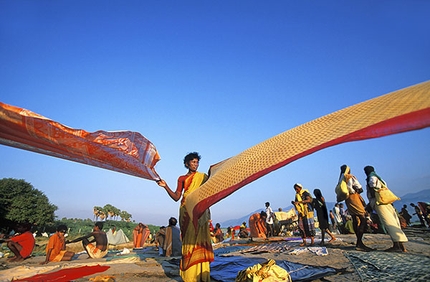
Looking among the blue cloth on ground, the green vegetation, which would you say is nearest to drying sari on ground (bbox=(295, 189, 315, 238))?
the blue cloth on ground

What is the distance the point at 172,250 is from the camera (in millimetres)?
9375

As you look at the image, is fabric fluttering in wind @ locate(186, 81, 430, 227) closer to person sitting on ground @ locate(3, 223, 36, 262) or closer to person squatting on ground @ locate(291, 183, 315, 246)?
person squatting on ground @ locate(291, 183, 315, 246)

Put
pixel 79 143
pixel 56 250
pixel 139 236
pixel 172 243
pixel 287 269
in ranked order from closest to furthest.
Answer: pixel 79 143 → pixel 287 269 → pixel 56 250 → pixel 172 243 → pixel 139 236

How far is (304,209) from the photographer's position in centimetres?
861

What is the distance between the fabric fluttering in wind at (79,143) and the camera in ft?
10.5

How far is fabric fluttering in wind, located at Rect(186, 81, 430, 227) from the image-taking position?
170 centimetres

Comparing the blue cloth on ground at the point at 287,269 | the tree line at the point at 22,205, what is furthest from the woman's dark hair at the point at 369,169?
the tree line at the point at 22,205

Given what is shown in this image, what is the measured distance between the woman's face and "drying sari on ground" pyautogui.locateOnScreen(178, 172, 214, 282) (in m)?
0.32

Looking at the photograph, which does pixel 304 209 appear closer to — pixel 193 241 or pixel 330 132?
pixel 193 241

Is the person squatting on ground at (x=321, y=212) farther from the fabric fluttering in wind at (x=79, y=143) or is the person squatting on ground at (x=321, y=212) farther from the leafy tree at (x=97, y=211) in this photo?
the leafy tree at (x=97, y=211)

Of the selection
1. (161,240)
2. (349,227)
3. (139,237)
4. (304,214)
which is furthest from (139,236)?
(349,227)

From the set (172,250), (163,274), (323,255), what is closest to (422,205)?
(323,255)

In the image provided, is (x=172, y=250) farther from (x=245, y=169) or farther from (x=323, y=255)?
(x=245, y=169)

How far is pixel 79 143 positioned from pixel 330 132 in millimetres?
3421
